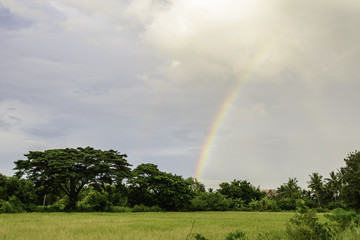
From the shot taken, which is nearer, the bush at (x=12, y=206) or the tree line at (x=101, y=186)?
the bush at (x=12, y=206)

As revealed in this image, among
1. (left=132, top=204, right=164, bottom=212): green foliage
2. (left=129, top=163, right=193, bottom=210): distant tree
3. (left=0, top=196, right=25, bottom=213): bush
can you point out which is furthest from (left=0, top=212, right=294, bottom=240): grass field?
(left=129, top=163, right=193, bottom=210): distant tree

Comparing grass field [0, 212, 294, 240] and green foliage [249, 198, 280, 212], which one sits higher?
green foliage [249, 198, 280, 212]

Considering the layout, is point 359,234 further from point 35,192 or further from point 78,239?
point 35,192

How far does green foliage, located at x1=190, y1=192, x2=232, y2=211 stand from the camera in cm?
4406

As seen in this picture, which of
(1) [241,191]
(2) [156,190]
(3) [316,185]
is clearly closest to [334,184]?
(3) [316,185]

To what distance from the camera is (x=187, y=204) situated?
4259 cm

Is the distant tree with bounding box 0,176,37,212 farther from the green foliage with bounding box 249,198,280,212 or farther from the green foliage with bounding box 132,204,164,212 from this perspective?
the green foliage with bounding box 249,198,280,212

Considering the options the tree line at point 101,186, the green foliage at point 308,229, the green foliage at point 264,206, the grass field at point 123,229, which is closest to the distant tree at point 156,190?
the tree line at point 101,186

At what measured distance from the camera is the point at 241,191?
186ft

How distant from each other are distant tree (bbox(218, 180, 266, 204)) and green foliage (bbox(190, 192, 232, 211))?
722cm

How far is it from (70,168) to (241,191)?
3254 centimetres

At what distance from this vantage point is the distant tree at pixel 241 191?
5612 cm

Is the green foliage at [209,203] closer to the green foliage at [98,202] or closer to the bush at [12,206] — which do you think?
the green foliage at [98,202]

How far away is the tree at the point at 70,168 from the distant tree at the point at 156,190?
111 inches
